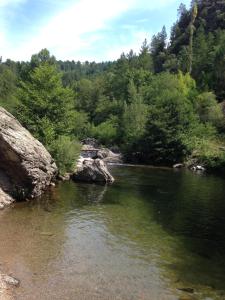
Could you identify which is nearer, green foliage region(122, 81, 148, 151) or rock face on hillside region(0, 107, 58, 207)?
rock face on hillside region(0, 107, 58, 207)

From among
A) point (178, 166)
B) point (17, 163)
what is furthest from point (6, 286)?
point (178, 166)

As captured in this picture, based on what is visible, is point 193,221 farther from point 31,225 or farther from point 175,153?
point 175,153

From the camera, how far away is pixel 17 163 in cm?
3594

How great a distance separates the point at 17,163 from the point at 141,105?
6933 cm

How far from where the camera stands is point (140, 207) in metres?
37.3

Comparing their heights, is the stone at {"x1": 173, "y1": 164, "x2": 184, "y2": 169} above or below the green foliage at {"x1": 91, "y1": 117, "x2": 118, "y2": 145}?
below

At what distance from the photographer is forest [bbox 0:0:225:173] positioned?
5659cm

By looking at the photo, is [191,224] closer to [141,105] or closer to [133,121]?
[133,121]

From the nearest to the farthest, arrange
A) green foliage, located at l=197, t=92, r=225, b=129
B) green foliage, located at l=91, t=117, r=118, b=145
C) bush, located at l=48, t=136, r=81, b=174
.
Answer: bush, located at l=48, t=136, r=81, b=174, green foliage, located at l=197, t=92, r=225, b=129, green foliage, located at l=91, t=117, r=118, b=145

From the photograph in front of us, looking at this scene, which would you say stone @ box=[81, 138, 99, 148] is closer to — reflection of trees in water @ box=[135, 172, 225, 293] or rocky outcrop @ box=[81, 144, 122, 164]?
rocky outcrop @ box=[81, 144, 122, 164]

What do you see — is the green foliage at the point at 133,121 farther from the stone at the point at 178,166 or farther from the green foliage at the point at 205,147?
the stone at the point at 178,166

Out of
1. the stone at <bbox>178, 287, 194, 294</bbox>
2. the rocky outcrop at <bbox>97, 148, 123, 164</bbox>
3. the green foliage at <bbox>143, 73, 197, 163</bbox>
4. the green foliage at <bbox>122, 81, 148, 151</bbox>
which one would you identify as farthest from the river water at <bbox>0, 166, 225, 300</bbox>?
the green foliage at <bbox>122, 81, 148, 151</bbox>

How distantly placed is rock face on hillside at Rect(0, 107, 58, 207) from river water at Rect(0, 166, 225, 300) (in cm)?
181

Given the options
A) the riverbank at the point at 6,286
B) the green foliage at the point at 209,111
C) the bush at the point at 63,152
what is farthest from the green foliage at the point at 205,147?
the riverbank at the point at 6,286
